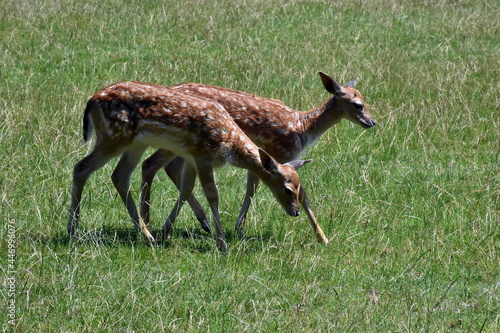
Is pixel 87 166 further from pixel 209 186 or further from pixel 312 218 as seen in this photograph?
pixel 312 218

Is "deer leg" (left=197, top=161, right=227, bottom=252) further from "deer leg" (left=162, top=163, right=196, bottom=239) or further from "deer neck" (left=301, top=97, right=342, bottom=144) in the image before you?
"deer neck" (left=301, top=97, right=342, bottom=144)

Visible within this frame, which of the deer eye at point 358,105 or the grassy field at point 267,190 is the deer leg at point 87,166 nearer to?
the grassy field at point 267,190

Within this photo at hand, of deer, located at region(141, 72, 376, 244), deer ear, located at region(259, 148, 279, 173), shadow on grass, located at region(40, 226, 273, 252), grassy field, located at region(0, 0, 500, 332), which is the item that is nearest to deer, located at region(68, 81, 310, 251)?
deer ear, located at region(259, 148, 279, 173)

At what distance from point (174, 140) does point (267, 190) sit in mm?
1567

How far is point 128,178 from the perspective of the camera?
300 inches

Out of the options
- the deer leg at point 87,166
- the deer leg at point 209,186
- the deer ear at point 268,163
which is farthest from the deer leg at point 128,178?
the deer ear at point 268,163

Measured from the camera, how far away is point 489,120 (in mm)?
10484

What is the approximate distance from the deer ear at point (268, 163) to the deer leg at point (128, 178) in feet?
3.46

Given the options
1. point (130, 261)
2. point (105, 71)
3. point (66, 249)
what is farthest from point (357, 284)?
point (105, 71)

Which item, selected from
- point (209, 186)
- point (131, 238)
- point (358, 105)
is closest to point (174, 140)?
point (209, 186)

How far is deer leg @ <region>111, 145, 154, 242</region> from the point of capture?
7.47 m

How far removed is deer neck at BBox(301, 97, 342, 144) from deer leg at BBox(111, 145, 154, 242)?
163 centimetres

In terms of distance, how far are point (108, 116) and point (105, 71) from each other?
179 inches

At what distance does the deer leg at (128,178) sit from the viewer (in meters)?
7.47
